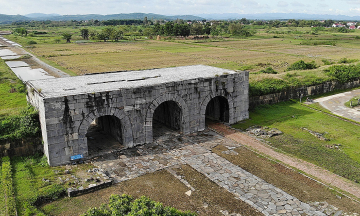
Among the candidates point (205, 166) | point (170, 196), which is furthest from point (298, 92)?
point (170, 196)

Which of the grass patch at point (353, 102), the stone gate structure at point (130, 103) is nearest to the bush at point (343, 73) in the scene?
the grass patch at point (353, 102)

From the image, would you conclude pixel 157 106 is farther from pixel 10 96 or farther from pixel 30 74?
pixel 30 74

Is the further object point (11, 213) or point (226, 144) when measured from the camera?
point (226, 144)

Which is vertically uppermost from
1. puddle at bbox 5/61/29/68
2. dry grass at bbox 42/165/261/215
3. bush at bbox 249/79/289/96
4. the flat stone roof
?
the flat stone roof

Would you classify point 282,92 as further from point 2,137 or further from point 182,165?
point 2,137

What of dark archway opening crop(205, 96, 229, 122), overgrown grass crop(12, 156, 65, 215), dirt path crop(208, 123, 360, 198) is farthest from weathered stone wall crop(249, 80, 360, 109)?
overgrown grass crop(12, 156, 65, 215)

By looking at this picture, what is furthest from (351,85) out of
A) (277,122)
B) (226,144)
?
(226,144)

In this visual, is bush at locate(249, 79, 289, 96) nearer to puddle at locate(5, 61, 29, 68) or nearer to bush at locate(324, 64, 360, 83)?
bush at locate(324, 64, 360, 83)
